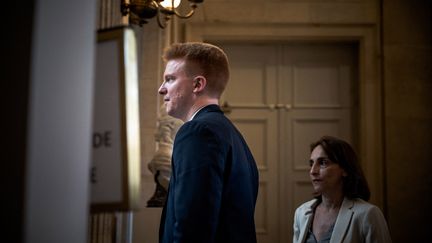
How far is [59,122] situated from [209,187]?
3.90 feet

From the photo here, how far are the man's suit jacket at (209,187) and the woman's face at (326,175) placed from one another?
1.19 metres

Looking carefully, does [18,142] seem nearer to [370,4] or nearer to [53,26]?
[53,26]

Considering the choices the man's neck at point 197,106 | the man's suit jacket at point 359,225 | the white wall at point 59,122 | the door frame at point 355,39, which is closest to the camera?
the white wall at point 59,122

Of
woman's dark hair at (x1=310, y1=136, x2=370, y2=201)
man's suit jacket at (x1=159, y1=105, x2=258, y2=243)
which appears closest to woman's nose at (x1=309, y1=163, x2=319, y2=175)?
woman's dark hair at (x1=310, y1=136, x2=370, y2=201)

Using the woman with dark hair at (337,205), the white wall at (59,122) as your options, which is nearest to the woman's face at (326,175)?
the woman with dark hair at (337,205)

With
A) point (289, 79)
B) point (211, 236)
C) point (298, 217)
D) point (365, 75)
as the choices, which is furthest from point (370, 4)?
point (211, 236)

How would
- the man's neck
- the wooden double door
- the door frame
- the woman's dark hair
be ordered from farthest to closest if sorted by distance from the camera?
the wooden double door < the door frame < the woman's dark hair < the man's neck

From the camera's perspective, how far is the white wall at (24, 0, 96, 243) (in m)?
0.53

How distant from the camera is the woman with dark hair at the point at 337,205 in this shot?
2.78 metres

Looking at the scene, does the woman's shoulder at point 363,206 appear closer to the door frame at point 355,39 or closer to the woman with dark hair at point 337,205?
the woman with dark hair at point 337,205

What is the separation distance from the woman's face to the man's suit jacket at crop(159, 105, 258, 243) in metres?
1.19

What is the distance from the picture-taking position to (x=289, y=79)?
6.05 metres

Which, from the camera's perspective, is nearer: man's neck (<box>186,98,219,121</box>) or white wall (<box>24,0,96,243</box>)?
white wall (<box>24,0,96,243</box>)

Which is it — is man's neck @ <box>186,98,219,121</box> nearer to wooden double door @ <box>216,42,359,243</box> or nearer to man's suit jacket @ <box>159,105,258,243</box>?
man's suit jacket @ <box>159,105,258,243</box>
